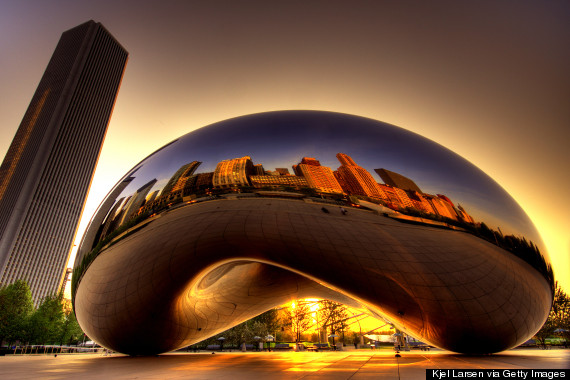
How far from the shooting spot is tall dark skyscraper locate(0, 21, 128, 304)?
89000 millimetres

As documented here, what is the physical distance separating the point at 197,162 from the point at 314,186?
5.78 ft

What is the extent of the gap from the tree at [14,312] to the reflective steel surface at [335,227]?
42.6 metres

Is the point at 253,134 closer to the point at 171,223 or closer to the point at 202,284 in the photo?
the point at 171,223

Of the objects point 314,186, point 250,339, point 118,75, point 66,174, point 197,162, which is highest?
point 118,75

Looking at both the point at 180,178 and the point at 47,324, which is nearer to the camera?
the point at 180,178

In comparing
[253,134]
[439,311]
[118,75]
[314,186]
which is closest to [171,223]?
[253,134]

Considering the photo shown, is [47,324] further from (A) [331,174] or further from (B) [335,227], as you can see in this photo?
(A) [331,174]

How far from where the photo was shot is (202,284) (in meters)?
5.94

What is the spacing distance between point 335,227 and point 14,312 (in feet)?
160

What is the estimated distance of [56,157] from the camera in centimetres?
9944

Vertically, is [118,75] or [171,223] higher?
[118,75]

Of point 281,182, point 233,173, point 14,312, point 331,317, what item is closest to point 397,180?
point 281,182

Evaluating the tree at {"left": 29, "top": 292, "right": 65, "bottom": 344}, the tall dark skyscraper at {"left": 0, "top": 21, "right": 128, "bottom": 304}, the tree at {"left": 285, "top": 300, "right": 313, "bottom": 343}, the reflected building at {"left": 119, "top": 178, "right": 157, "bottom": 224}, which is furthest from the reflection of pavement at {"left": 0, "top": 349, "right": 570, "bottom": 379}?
the tall dark skyscraper at {"left": 0, "top": 21, "right": 128, "bottom": 304}

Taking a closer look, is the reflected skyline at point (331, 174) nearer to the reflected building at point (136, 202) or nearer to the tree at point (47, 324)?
the reflected building at point (136, 202)
